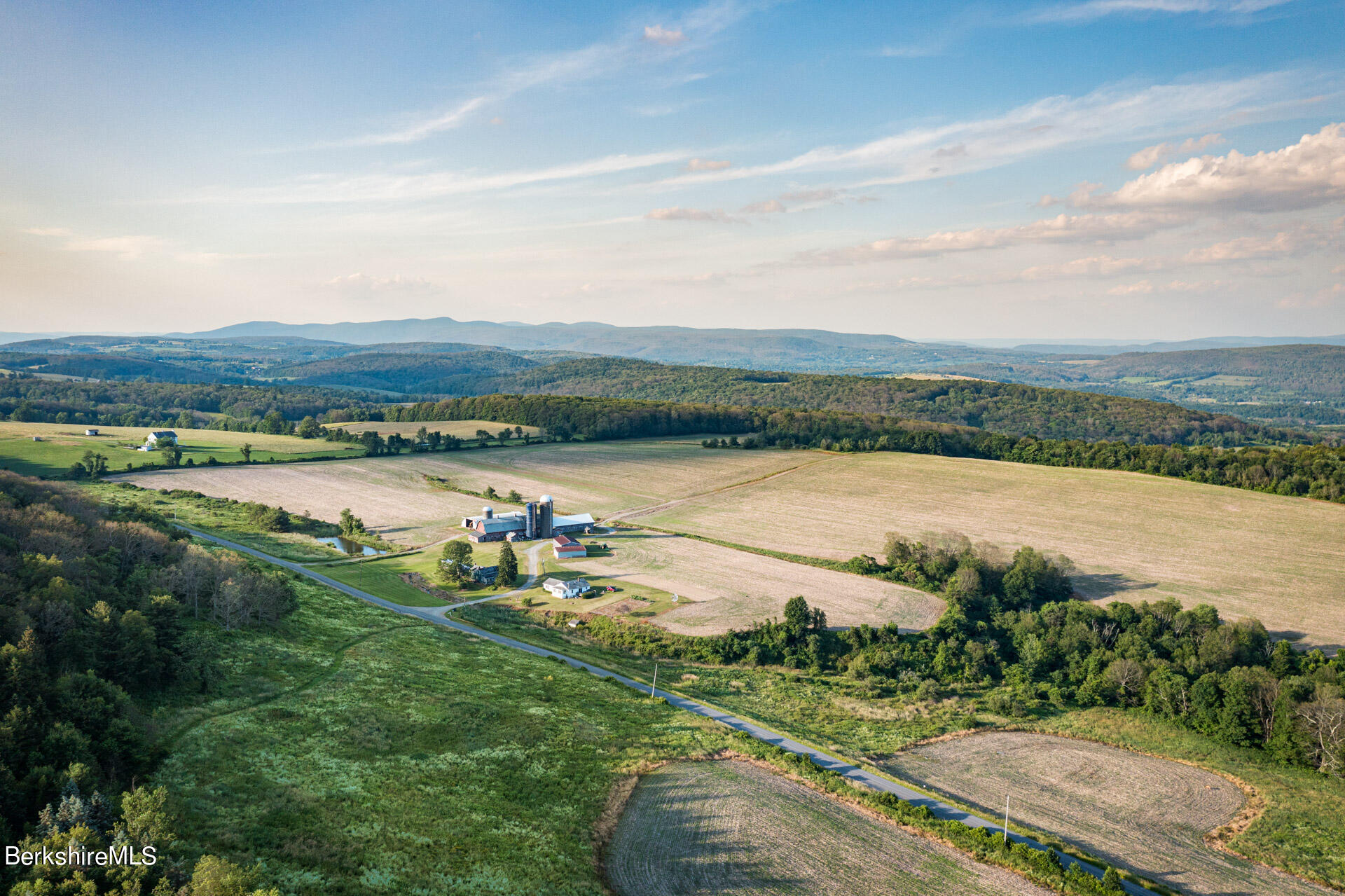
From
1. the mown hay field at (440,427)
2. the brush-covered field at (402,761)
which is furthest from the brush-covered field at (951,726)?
the mown hay field at (440,427)

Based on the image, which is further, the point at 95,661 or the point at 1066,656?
the point at 1066,656

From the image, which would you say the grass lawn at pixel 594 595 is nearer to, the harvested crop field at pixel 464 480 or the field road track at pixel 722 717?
the field road track at pixel 722 717

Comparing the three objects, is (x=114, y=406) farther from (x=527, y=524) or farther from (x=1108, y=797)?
(x=1108, y=797)

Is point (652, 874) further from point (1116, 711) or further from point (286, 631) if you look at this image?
point (1116, 711)

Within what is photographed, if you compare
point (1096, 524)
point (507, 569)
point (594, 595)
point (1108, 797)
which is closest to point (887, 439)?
point (1096, 524)

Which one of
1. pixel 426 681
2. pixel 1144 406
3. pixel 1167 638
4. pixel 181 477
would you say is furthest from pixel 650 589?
pixel 1144 406

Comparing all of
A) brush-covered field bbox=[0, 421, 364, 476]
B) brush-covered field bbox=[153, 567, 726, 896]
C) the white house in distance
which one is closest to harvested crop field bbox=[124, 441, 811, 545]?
brush-covered field bbox=[0, 421, 364, 476]
